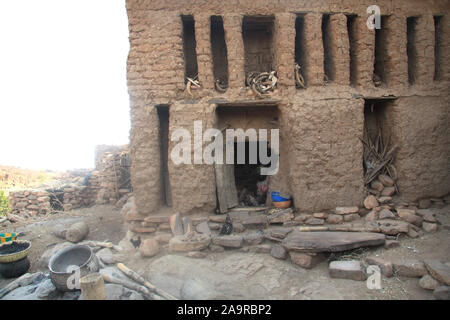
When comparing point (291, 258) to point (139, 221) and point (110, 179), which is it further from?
point (110, 179)

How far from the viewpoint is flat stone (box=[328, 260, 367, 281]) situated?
421cm

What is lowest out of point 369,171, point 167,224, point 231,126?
point 167,224

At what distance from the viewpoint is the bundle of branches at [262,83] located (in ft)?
18.9

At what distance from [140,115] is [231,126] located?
201cm

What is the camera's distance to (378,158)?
20.4ft

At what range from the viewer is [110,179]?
1008 cm

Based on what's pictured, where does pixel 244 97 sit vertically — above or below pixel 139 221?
above

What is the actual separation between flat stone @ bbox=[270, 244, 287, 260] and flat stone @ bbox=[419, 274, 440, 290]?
6.54 ft

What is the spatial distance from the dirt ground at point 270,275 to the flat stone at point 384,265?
4.3 inches

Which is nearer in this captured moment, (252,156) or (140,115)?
(140,115)

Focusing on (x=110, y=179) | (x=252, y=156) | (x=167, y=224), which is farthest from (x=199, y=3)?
(x=110, y=179)

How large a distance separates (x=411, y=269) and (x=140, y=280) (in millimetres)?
4102

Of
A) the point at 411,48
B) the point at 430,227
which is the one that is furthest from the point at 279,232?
the point at 411,48

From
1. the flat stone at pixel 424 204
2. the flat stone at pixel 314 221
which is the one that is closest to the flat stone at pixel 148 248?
the flat stone at pixel 314 221
